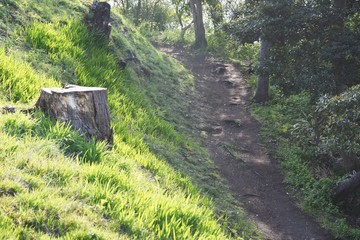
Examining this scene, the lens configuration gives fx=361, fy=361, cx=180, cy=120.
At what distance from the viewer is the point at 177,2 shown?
28.4m

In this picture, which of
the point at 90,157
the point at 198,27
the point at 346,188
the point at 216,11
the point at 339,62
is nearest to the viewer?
the point at 90,157

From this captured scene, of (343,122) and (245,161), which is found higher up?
(343,122)

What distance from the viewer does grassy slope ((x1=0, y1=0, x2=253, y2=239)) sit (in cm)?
306

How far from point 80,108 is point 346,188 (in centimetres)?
587

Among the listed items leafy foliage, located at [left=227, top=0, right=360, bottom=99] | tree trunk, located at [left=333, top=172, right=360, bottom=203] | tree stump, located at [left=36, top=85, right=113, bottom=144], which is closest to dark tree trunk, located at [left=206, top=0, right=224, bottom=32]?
leafy foliage, located at [left=227, top=0, right=360, bottom=99]

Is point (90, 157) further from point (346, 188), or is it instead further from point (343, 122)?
point (346, 188)

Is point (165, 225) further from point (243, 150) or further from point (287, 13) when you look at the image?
point (287, 13)

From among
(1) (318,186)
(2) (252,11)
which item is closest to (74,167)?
(1) (318,186)

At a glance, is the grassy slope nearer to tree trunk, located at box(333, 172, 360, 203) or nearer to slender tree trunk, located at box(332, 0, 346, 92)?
tree trunk, located at box(333, 172, 360, 203)

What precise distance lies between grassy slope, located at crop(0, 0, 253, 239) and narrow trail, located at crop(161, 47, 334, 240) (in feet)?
2.00

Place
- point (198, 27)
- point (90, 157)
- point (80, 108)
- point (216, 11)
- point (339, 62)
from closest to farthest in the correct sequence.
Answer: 1. point (90, 157)
2. point (80, 108)
3. point (339, 62)
4. point (198, 27)
5. point (216, 11)

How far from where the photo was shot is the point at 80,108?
Result: 469cm

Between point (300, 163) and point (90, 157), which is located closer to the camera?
point (90, 157)

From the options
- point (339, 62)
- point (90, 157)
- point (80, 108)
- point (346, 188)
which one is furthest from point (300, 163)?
point (90, 157)
